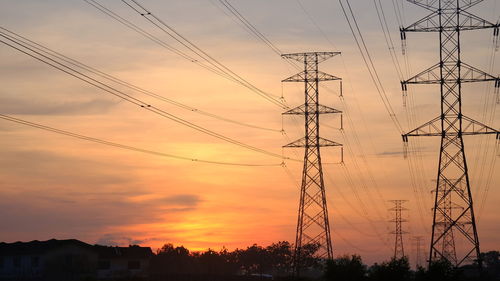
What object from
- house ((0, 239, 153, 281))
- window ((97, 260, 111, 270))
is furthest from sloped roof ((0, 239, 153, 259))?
window ((97, 260, 111, 270))

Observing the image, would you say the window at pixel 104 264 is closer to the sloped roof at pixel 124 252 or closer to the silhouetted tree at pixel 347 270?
the sloped roof at pixel 124 252

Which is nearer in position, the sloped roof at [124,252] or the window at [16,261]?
the window at [16,261]

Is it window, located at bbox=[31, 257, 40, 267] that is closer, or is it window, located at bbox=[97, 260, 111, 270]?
window, located at bbox=[31, 257, 40, 267]

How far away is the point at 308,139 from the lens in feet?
244

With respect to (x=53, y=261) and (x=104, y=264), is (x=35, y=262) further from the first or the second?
(x=104, y=264)

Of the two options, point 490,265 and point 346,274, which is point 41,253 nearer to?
point 346,274

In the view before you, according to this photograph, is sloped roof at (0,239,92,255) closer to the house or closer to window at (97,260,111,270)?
the house

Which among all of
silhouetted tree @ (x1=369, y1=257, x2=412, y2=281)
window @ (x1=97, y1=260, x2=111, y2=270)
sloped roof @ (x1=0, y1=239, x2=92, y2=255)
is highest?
sloped roof @ (x1=0, y1=239, x2=92, y2=255)

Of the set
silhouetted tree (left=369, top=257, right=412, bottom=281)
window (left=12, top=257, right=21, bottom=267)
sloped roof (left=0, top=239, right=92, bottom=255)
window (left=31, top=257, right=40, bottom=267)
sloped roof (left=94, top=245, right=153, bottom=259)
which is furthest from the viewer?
sloped roof (left=94, top=245, right=153, bottom=259)

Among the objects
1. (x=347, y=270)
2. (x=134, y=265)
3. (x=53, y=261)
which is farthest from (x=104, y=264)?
(x=347, y=270)

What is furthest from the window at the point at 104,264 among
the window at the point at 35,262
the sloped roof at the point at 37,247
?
the window at the point at 35,262

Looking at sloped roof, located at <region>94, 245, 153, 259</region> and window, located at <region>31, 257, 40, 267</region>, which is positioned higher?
sloped roof, located at <region>94, 245, 153, 259</region>

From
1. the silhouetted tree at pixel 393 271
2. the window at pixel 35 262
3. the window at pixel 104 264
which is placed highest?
the window at pixel 104 264

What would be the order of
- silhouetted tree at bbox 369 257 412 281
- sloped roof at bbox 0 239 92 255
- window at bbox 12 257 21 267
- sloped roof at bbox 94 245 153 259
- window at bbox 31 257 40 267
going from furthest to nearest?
1. sloped roof at bbox 94 245 153 259
2. sloped roof at bbox 0 239 92 255
3. window at bbox 12 257 21 267
4. window at bbox 31 257 40 267
5. silhouetted tree at bbox 369 257 412 281
